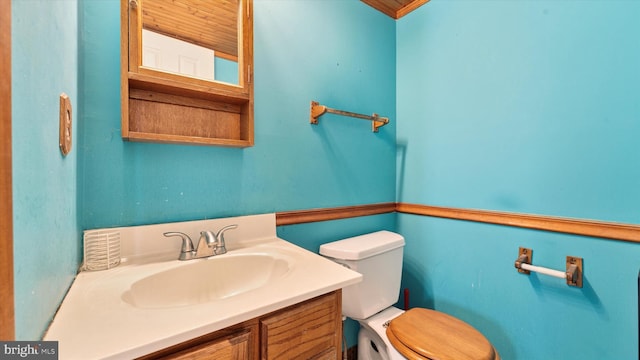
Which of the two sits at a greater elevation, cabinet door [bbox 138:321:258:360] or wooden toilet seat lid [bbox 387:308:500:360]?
cabinet door [bbox 138:321:258:360]

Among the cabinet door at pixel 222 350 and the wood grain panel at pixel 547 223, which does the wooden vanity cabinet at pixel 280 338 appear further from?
the wood grain panel at pixel 547 223

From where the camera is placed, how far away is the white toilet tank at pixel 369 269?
1.16 metres

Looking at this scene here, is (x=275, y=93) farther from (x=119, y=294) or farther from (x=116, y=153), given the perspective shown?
(x=119, y=294)

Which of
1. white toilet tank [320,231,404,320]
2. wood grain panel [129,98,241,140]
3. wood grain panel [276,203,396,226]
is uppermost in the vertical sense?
wood grain panel [129,98,241,140]

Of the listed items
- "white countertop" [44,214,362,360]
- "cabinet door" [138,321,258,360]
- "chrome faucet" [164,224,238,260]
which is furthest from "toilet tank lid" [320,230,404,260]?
"cabinet door" [138,321,258,360]

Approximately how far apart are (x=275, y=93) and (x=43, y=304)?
3.26 ft

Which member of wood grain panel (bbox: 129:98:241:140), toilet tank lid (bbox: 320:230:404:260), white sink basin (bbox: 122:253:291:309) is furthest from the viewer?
toilet tank lid (bbox: 320:230:404:260)

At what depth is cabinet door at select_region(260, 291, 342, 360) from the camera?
607 mm

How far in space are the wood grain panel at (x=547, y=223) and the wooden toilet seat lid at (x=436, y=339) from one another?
0.51 meters

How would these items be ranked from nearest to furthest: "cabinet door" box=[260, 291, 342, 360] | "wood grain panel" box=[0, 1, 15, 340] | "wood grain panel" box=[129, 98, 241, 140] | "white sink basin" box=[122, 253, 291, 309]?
"wood grain panel" box=[0, 1, 15, 340] → "cabinet door" box=[260, 291, 342, 360] → "white sink basin" box=[122, 253, 291, 309] → "wood grain panel" box=[129, 98, 241, 140]

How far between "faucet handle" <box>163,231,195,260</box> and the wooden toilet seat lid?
0.87 meters

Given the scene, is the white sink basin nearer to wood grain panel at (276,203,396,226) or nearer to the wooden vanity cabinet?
the wooden vanity cabinet

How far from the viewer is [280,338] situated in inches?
24.5

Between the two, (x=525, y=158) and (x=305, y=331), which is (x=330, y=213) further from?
(x=525, y=158)
